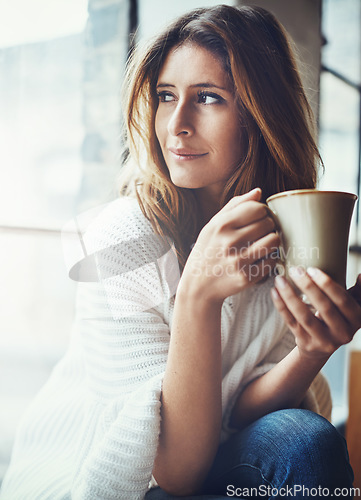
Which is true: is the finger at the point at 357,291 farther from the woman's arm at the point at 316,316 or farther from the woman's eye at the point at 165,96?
the woman's eye at the point at 165,96

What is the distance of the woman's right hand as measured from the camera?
34 centimetres

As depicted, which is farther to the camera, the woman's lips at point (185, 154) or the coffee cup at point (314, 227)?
the woman's lips at point (185, 154)

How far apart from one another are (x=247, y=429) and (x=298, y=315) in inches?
8.1

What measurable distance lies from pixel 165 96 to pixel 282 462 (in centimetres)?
40

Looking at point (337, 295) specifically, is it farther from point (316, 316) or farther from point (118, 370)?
point (118, 370)

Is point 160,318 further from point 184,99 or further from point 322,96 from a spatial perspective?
point 322,96

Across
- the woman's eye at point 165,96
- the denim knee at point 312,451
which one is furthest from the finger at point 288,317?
the woman's eye at point 165,96

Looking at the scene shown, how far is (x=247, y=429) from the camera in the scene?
49cm

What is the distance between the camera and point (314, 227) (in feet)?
1.09

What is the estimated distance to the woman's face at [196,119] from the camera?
1.35ft

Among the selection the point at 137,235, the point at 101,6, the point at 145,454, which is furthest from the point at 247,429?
the point at 101,6

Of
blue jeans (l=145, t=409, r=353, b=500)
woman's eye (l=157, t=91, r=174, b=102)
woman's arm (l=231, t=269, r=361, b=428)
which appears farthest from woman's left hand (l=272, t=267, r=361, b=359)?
woman's eye (l=157, t=91, r=174, b=102)
